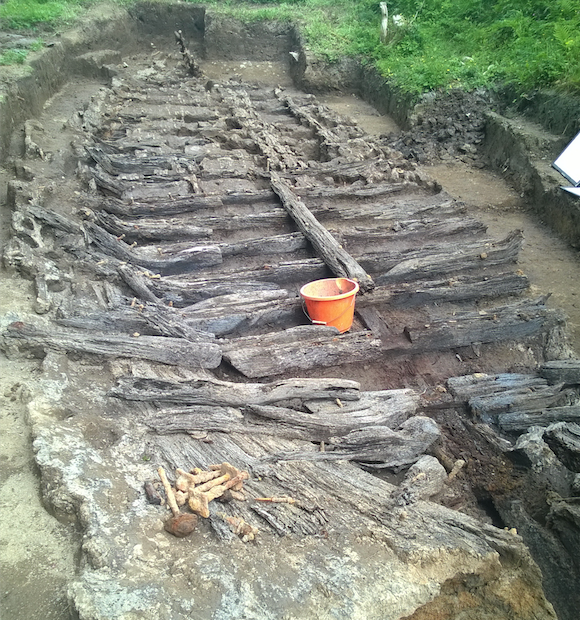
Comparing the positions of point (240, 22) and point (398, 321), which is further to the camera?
point (240, 22)

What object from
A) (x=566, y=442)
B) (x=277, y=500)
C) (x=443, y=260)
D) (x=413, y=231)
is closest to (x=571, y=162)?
(x=413, y=231)

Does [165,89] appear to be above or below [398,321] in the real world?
below

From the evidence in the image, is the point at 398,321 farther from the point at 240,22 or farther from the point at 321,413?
the point at 240,22

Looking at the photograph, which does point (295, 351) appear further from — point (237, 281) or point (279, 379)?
point (237, 281)

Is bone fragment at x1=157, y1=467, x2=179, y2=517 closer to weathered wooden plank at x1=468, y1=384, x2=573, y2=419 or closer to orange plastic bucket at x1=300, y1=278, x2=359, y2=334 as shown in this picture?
orange plastic bucket at x1=300, y1=278, x2=359, y2=334

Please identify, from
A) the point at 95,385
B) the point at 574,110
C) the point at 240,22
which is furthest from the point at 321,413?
the point at 240,22

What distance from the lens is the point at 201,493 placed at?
3408 millimetres

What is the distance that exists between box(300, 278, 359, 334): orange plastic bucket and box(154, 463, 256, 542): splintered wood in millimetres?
2218

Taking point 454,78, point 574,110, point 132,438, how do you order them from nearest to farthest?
point 132,438 → point 574,110 → point 454,78

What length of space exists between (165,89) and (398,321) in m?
9.87

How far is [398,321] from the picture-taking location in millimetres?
6066

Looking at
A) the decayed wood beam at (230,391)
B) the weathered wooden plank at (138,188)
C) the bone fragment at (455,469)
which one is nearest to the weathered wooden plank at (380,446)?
the bone fragment at (455,469)

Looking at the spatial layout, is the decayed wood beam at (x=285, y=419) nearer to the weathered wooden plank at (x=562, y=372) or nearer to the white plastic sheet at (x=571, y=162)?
the weathered wooden plank at (x=562, y=372)

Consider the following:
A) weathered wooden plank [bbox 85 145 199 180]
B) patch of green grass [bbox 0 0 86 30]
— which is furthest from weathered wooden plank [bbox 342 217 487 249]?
patch of green grass [bbox 0 0 86 30]
